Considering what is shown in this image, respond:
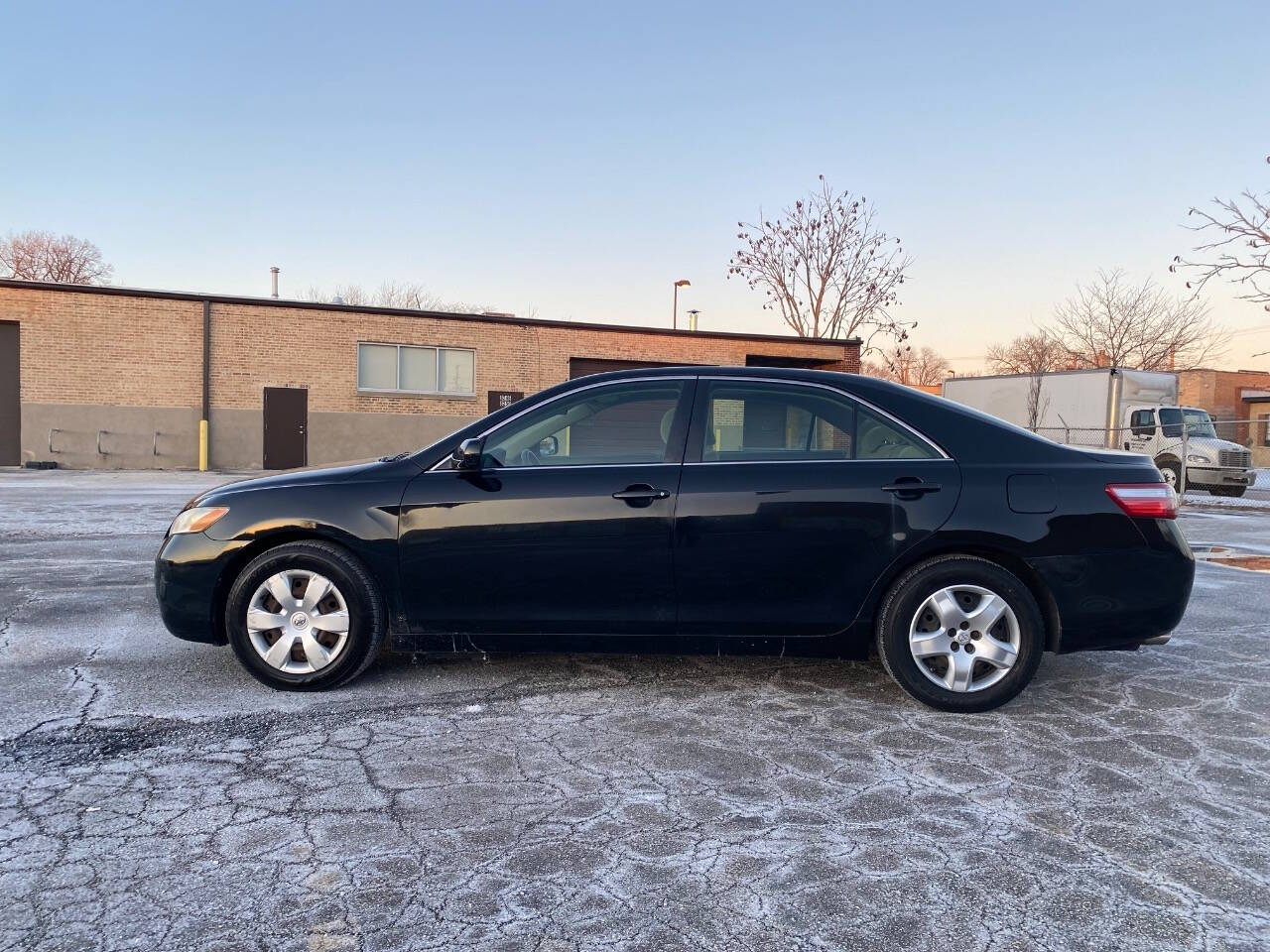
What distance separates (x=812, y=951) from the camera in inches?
91.1

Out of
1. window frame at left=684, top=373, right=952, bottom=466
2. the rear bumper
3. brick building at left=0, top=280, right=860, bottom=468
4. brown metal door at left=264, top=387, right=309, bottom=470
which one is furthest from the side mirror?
brown metal door at left=264, top=387, right=309, bottom=470

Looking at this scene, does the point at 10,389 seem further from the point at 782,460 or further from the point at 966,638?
the point at 966,638

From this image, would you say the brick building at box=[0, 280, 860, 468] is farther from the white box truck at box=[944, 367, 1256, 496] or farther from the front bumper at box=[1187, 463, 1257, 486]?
the front bumper at box=[1187, 463, 1257, 486]

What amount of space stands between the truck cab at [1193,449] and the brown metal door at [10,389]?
26.2 m

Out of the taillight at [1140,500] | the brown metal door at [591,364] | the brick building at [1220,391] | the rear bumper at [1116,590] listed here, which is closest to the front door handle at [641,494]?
the rear bumper at [1116,590]

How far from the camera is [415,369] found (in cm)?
2488

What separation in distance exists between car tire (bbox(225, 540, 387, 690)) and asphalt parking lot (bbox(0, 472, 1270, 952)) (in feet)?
0.49

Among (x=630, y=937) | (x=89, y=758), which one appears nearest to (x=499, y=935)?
(x=630, y=937)

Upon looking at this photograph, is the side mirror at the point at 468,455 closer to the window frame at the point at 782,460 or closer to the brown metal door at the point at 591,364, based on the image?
the window frame at the point at 782,460

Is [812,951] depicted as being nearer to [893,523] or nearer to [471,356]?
[893,523]

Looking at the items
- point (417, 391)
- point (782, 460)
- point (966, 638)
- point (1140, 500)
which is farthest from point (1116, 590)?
point (417, 391)

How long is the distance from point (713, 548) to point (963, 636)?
1.20m

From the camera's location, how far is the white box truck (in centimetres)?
2138

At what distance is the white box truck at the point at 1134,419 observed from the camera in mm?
21375
